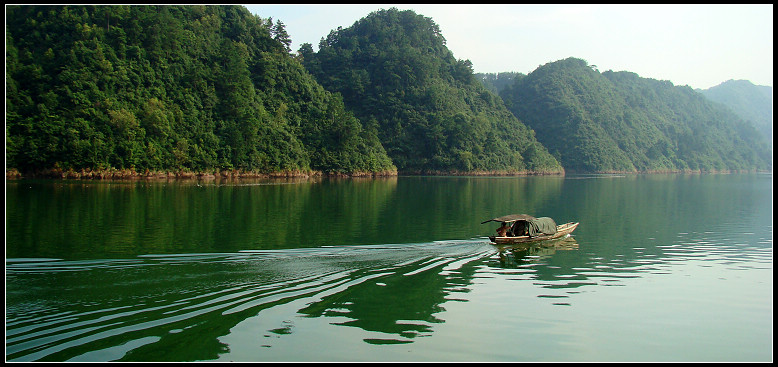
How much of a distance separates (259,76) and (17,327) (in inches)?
2817

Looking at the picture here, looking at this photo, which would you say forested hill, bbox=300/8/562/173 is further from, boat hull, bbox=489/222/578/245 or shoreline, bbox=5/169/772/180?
boat hull, bbox=489/222/578/245

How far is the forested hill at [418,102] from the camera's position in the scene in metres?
93.4

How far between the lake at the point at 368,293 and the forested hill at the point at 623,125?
10734 centimetres

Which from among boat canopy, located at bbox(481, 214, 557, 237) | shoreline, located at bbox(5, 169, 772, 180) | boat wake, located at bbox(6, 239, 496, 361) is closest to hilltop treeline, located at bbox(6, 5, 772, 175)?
shoreline, located at bbox(5, 169, 772, 180)

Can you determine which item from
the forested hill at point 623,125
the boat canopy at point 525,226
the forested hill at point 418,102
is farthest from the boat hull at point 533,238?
the forested hill at point 623,125

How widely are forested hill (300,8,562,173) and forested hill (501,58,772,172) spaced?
1652 cm

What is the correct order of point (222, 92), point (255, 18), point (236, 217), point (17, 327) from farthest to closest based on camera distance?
1. point (255, 18)
2. point (222, 92)
3. point (236, 217)
4. point (17, 327)

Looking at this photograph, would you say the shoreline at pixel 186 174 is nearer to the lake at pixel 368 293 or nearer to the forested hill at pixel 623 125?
the lake at pixel 368 293

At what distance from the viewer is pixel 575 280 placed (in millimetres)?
13664

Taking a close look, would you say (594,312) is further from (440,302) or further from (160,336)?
(160,336)

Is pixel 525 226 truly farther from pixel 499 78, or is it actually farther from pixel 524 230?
pixel 499 78

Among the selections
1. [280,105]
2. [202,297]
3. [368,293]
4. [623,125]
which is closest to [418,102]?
[280,105]

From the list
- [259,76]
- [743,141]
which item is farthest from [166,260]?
[743,141]

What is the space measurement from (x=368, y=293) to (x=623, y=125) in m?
142
